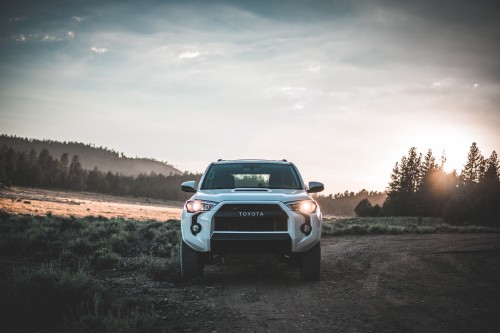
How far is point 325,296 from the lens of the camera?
518 cm

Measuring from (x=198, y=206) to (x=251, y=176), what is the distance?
188 centimetres

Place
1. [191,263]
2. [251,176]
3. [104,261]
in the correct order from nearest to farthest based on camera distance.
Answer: [191,263] → [251,176] → [104,261]

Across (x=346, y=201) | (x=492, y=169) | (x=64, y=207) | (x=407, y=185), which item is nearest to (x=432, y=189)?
(x=407, y=185)

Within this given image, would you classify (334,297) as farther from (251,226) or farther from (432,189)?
(432,189)

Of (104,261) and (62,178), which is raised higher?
(62,178)

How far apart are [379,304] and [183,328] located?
2.71 metres

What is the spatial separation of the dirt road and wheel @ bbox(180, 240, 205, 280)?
169mm

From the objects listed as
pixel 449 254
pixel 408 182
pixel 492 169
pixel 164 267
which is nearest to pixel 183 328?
pixel 164 267

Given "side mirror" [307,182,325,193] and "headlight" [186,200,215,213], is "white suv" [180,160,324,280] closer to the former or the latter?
"headlight" [186,200,215,213]

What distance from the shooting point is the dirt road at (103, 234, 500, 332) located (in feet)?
13.1

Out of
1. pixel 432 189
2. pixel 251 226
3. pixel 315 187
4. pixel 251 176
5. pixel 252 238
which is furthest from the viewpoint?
pixel 432 189

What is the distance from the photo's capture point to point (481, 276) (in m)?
6.68

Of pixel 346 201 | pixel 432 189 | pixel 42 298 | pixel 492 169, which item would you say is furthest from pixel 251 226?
pixel 346 201

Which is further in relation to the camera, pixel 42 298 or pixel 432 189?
pixel 432 189
